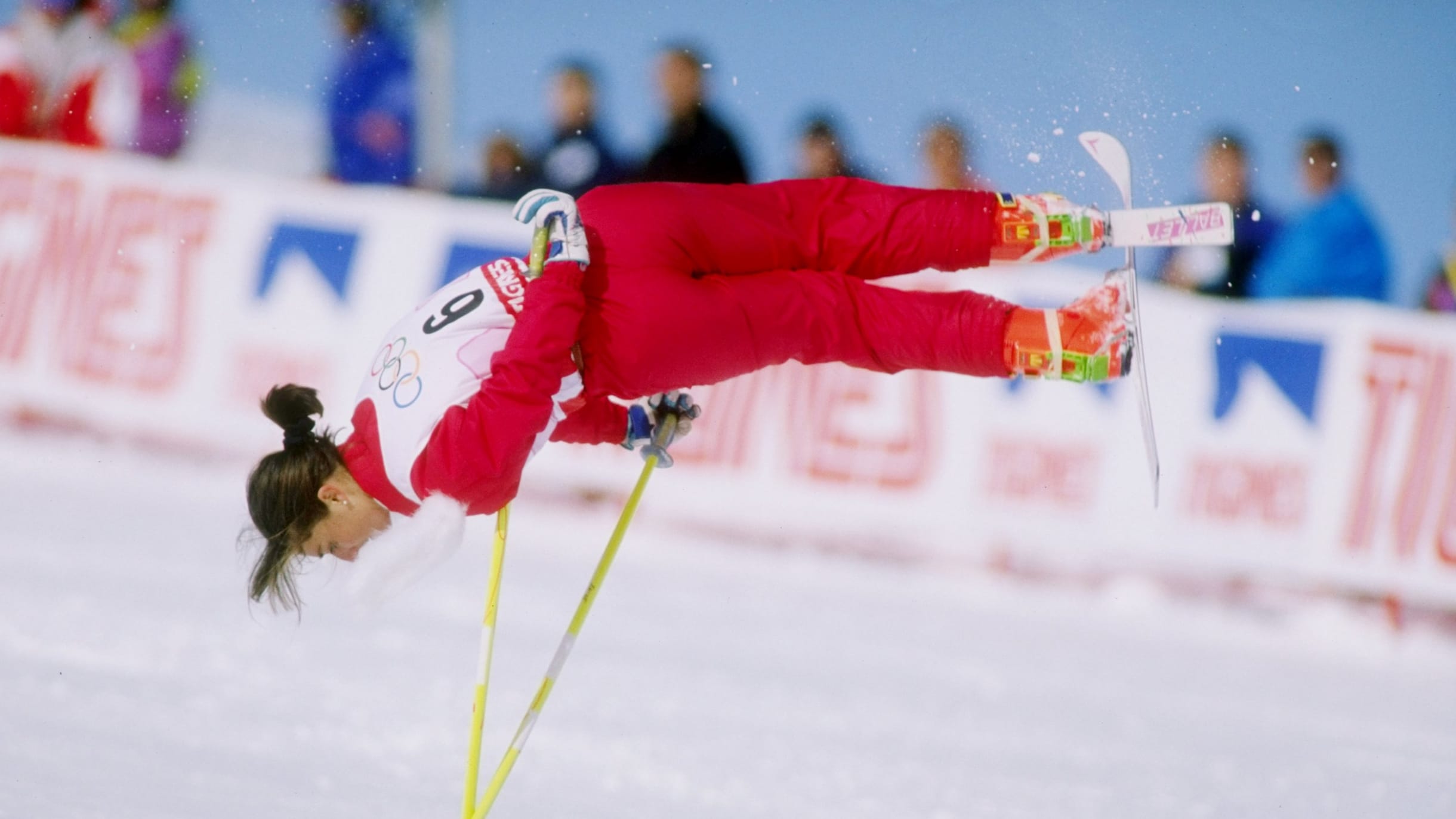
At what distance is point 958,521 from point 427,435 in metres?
3.19

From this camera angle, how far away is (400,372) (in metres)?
2.65

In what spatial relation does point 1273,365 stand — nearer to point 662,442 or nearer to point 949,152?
point 949,152

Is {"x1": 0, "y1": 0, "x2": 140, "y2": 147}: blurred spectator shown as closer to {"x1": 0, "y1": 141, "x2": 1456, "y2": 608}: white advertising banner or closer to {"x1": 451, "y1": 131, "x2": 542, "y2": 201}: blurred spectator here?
{"x1": 0, "y1": 141, "x2": 1456, "y2": 608}: white advertising banner

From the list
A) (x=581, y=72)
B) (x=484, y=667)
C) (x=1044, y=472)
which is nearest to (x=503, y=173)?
(x=581, y=72)

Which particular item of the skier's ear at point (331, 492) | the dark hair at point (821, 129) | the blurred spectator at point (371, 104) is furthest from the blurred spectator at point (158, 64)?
the skier's ear at point (331, 492)

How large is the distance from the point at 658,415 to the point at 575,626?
25.6 inches

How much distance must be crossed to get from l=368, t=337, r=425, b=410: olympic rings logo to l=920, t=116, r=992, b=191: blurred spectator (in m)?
2.71

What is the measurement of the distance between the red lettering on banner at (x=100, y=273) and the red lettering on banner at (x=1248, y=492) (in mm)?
4243

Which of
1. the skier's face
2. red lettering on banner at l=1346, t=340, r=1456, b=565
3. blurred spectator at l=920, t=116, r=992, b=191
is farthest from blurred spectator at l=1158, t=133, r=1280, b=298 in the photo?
the skier's face

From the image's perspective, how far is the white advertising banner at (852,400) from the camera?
16.7 ft

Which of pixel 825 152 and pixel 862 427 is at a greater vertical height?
pixel 825 152

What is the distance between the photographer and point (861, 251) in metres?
2.94

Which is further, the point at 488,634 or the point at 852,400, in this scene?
the point at 852,400

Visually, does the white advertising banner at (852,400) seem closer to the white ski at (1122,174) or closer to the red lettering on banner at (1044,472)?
the red lettering on banner at (1044,472)
